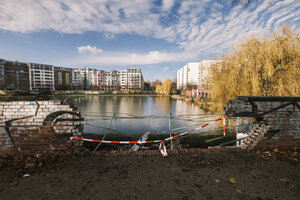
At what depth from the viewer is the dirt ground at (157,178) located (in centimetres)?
242

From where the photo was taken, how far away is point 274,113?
4117 millimetres

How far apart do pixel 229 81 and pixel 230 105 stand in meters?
7.75

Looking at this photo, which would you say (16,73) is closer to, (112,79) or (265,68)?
(112,79)

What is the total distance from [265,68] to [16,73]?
131 m

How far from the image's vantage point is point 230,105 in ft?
13.6

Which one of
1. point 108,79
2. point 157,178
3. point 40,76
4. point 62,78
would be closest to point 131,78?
point 108,79

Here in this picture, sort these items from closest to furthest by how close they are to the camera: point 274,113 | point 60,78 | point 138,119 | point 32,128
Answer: point 32,128 → point 274,113 → point 138,119 → point 60,78

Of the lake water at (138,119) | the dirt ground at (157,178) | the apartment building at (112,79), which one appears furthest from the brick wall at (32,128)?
the apartment building at (112,79)

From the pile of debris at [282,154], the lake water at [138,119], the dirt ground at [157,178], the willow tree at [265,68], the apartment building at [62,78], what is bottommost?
the lake water at [138,119]

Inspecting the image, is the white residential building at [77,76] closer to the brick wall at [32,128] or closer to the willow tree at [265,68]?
the willow tree at [265,68]

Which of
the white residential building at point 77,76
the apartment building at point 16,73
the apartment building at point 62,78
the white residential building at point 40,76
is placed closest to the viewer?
the apartment building at point 16,73

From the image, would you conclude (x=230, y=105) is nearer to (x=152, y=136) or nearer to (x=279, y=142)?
(x=279, y=142)

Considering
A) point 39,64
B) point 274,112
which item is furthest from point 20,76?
point 274,112

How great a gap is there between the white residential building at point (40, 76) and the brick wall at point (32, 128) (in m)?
115
